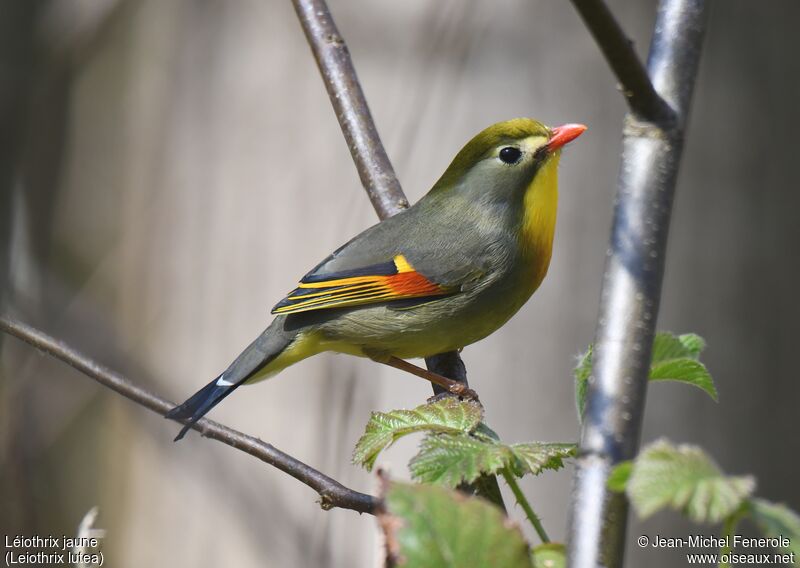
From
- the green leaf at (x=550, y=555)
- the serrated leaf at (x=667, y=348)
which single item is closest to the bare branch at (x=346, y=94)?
the serrated leaf at (x=667, y=348)

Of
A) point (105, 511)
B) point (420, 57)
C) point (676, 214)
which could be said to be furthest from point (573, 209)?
point (105, 511)

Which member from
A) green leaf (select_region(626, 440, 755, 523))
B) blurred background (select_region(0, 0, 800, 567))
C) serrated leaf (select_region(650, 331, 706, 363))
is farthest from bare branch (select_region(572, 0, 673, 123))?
blurred background (select_region(0, 0, 800, 567))

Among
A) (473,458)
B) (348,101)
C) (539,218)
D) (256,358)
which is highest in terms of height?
(348,101)

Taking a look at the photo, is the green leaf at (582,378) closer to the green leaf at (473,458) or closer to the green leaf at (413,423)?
the green leaf at (473,458)

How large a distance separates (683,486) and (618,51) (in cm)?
53

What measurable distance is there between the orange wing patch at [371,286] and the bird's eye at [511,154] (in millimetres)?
486

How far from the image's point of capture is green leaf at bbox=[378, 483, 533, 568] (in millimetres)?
860

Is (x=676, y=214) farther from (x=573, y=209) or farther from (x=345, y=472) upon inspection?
(x=345, y=472)

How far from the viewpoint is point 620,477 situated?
34.7 inches

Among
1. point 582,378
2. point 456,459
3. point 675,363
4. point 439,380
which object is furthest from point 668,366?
point 439,380

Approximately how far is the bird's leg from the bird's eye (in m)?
0.75

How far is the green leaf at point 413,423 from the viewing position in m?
Answer: 1.45

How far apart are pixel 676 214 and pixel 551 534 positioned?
1.60 metres

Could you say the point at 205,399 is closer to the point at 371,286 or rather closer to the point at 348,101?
the point at 371,286
